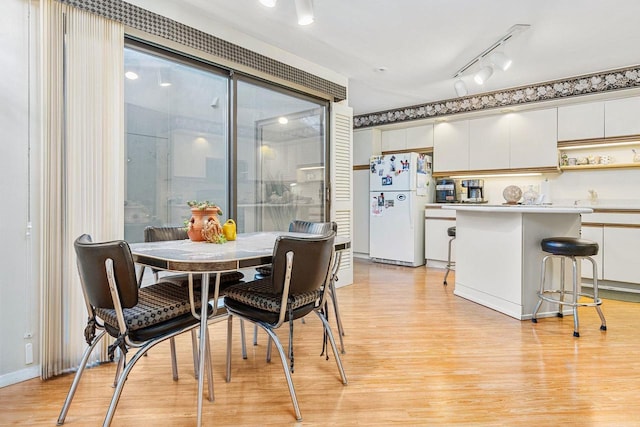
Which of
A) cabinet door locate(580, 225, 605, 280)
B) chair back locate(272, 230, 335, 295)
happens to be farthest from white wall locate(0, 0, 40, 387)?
cabinet door locate(580, 225, 605, 280)

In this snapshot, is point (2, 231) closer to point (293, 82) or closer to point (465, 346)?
point (293, 82)

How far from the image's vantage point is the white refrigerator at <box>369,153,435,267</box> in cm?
536

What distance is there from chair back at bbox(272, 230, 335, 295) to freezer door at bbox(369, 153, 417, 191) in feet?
12.6

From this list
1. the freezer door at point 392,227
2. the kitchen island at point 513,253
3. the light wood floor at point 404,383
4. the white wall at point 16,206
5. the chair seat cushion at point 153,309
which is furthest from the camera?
the freezer door at point 392,227

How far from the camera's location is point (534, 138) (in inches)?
184

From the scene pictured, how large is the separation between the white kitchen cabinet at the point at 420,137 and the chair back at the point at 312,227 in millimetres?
3590

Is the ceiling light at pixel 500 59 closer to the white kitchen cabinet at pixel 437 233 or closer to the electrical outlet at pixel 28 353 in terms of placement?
the white kitchen cabinet at pixel 437 233

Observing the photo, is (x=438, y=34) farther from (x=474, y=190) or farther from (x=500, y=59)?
(x=474, y=190)

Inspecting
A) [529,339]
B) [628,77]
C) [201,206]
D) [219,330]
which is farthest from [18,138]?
[628,77]

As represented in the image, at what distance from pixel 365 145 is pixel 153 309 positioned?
498 centimetres

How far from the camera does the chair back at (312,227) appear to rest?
2576mm

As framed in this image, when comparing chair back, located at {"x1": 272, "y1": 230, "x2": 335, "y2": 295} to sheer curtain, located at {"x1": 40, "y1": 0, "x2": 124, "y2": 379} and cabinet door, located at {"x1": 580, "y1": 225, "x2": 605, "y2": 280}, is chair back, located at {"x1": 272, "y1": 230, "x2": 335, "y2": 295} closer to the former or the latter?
sheer curtain, located at {"x1": 40, "y1": 0, "x2": 124, "y2": 379}

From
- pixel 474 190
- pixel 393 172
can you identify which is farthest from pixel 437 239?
pixel 393 172

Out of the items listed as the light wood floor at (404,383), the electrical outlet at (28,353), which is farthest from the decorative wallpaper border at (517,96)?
the electrical outlet at (28,353)
